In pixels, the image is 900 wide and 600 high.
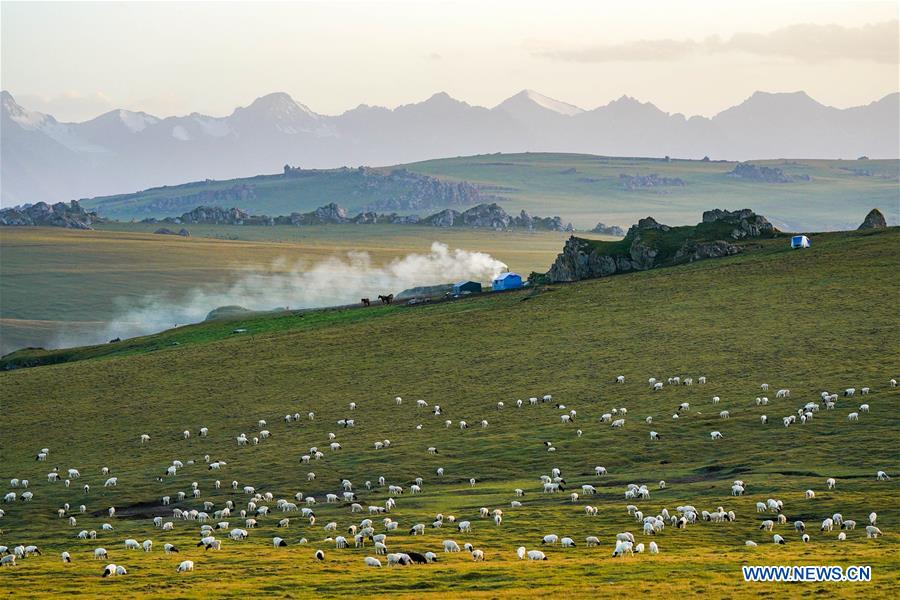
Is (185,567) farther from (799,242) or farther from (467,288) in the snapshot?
(467,288)

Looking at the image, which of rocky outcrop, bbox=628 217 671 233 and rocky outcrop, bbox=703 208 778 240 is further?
rocky outcrop, bbox=628 217 671 233

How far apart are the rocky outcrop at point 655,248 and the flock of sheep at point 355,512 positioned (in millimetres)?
61980

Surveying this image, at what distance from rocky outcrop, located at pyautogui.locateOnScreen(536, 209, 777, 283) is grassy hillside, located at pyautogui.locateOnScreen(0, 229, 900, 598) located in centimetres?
672

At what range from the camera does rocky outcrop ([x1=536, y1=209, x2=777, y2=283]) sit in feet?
468

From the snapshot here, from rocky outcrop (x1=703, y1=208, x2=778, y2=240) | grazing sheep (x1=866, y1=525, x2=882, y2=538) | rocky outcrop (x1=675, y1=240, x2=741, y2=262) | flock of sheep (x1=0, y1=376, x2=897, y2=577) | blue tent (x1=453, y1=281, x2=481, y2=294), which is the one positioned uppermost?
rocky outcrop (x1=703, y1=208, x2=778, y2=240)

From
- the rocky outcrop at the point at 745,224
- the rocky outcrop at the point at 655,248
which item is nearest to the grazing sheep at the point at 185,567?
the rocky outcrop at the point at 655,248

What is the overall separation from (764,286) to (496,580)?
82.4 metres

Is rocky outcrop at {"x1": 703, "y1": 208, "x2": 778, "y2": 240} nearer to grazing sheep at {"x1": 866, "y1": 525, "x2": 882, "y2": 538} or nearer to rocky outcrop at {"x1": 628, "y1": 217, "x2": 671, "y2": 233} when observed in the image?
rocky outcrop at {"x1": 628, "y1": 217, "x2": 671, "y2": 233}

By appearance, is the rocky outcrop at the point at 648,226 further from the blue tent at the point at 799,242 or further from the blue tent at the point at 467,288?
the blue tent at the point at 467,288

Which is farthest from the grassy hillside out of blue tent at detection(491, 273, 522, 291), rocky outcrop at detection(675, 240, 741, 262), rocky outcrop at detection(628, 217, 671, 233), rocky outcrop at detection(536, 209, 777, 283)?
blue tent at detection(491, 273, 522, 291)

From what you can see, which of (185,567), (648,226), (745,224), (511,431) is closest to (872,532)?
(185,567)

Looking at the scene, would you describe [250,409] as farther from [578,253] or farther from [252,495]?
[578,253]

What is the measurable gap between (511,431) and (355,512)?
20.7 metres

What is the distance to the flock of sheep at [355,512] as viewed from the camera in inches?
1946
